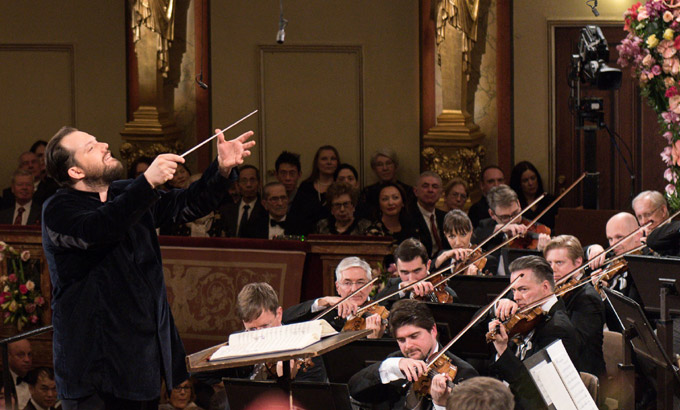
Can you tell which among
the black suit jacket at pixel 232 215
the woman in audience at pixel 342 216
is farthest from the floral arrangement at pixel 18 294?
the woman in audience at pixel 342 216

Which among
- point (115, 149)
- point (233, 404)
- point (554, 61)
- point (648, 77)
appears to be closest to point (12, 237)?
point (115, 149)

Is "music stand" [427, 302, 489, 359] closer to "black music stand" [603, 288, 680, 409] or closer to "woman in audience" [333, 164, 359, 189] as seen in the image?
"black music stand" [603, 288, 680, 409]

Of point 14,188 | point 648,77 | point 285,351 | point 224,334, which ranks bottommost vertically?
point 224,334

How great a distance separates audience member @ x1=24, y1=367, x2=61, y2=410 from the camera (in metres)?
6.20

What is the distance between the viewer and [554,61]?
8.86m

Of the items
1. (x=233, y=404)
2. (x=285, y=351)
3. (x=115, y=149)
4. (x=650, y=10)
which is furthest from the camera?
(x=115, y=149)

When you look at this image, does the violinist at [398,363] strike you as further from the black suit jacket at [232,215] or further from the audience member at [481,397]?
the black suit jacket at [232,215]

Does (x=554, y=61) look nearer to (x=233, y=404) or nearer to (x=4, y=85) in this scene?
(x=4, y=85)

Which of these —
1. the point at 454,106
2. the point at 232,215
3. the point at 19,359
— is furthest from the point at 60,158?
the point at 454,106

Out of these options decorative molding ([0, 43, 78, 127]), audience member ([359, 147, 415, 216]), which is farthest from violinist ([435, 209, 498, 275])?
decorative molding ([0, 43, 78, 127])

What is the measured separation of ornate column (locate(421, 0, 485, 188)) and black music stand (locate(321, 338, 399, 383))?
164 inches

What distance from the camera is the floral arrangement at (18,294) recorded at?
6758 millimetres

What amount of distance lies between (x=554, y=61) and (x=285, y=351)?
6.39 metres

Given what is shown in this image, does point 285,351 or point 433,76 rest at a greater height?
point 433,76
